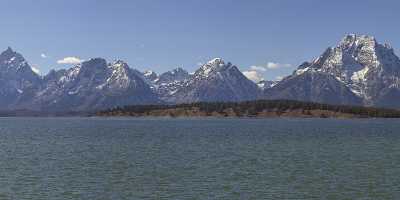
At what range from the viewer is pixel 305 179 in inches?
3066

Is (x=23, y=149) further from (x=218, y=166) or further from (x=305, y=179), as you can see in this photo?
(x=305, y=179)

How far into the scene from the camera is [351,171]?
86.1m

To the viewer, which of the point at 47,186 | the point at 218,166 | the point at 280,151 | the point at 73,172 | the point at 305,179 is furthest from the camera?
the point at 280,151

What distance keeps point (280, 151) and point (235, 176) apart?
139 feet

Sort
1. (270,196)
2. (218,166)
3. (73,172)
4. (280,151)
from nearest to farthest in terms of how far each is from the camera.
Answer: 1. (270,196)
2. (73,172)
3. (218,166)
4. (280,151)

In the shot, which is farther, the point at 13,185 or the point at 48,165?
the point at 48,165

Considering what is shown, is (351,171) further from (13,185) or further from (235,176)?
(13,185)

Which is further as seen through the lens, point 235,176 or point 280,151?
point 280,151

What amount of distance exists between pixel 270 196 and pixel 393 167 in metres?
33.8

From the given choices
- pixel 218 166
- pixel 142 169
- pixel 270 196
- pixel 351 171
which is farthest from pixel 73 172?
pixel 351 171

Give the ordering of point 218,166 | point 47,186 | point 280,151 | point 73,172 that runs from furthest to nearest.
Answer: point 280,151, point 218,166, point 73,172, point 47,186

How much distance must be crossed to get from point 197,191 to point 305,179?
56.6 ft

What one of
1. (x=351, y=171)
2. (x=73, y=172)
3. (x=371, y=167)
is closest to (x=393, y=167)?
(x=371, y=167)

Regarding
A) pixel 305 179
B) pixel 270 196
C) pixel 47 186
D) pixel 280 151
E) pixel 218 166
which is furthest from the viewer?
pixel 280 151
